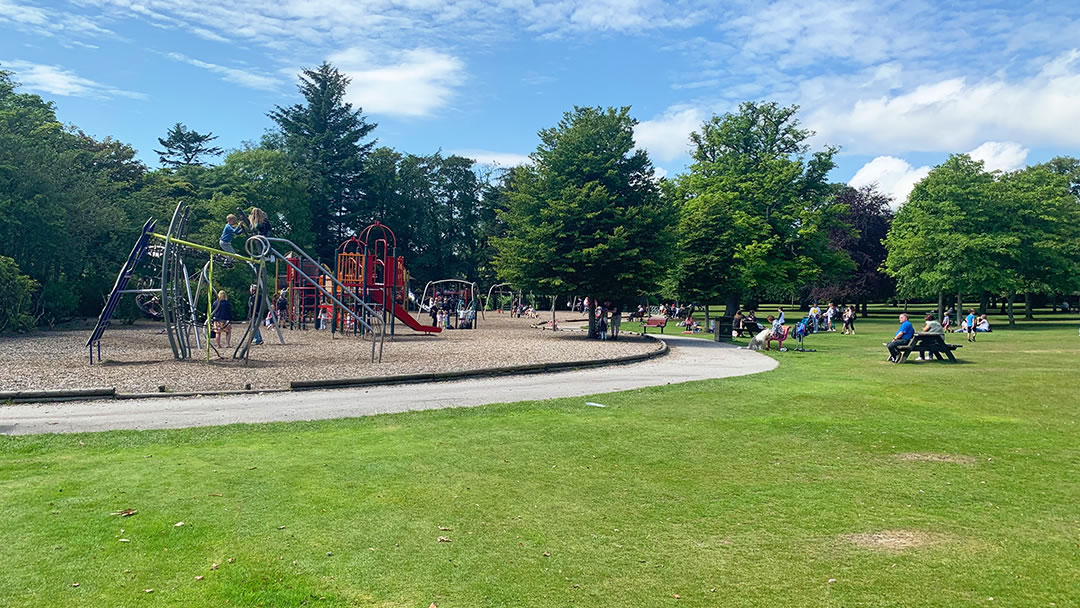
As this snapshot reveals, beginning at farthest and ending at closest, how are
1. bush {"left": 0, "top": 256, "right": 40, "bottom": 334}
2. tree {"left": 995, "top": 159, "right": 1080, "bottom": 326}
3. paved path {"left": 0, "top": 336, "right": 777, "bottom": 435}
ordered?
tree {"left": 995, "top": 159, "right": 1080, "bottom": 326} < bush {"left": 0, "top": 256, "right": 40, "bottom": 334} < paved path {"left": 0, "top": 336, "right": 777, "bottom": 435}

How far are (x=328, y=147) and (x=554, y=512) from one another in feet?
226

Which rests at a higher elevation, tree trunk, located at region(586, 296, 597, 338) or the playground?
tree trunk, located at region(586, 296, 597, 338)

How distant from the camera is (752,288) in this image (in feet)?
163

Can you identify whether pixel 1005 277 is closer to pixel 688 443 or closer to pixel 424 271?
pixel 688 443

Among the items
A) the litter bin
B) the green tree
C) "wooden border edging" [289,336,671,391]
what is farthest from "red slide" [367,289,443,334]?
"wooden border edging" [289,336,671,391]

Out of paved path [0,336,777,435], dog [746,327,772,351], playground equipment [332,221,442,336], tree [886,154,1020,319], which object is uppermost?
tree [886,154,1020,319]

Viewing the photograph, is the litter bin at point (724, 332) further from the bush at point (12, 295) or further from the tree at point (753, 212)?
the bush at point (12, 295)

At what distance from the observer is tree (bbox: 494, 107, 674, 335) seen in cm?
2891

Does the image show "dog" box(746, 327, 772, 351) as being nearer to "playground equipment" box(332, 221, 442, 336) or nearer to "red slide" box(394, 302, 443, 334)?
"playground equipment" box(332, 221, 442, 336)

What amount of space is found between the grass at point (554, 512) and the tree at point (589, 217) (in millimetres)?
17900

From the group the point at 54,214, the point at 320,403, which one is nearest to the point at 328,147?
the point at 54,214

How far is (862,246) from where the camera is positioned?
64.2 meters

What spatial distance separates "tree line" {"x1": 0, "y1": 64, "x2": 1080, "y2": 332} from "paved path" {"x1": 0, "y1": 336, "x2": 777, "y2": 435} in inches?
466

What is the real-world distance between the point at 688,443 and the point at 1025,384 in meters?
9.93
